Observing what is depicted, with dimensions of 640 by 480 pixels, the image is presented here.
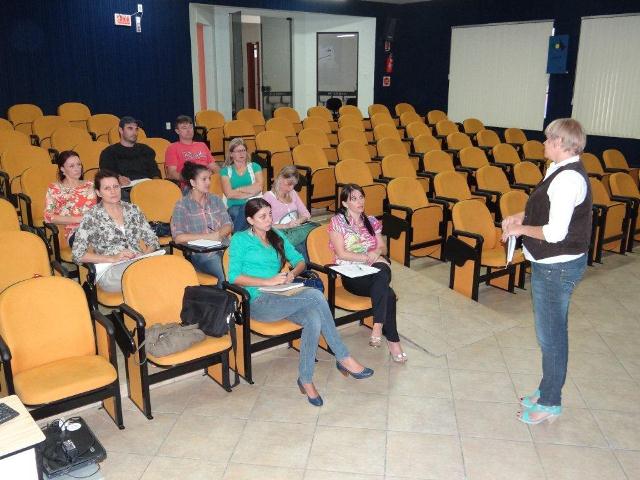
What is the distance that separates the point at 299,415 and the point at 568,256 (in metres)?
1.75

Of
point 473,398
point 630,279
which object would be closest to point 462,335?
point 473,398

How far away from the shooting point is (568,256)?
312 centimetres

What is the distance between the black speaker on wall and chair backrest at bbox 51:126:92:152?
7983 mm

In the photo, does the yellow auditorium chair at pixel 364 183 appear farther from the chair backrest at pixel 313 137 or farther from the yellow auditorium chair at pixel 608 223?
the yellow auditorium chair at pixel 608 223

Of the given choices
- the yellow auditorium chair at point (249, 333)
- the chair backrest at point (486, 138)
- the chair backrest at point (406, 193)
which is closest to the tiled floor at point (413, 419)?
the yellow auditorium chair at point (249, 333)

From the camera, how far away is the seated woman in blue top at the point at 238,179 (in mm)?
5723

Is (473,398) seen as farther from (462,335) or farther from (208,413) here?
(208,413)

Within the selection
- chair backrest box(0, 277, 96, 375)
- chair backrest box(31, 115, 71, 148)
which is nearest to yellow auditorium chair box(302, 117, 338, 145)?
chair backrest box(31, 115, 71, 148)

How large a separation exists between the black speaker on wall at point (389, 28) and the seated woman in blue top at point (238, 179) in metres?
8.88

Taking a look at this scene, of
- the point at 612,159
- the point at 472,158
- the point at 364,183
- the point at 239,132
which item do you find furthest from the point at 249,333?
the point at 612,159

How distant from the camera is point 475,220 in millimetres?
5512

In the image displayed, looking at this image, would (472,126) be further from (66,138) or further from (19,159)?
(19,159)

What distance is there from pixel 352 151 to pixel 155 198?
134 inches

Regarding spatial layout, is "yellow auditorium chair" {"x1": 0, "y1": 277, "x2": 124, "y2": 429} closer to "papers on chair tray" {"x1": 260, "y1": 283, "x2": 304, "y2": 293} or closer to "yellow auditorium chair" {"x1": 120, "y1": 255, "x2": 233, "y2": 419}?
"yellow auditorium chair" {"x1": 120, "y1": 255, "x2": 233, "y2": 419}
